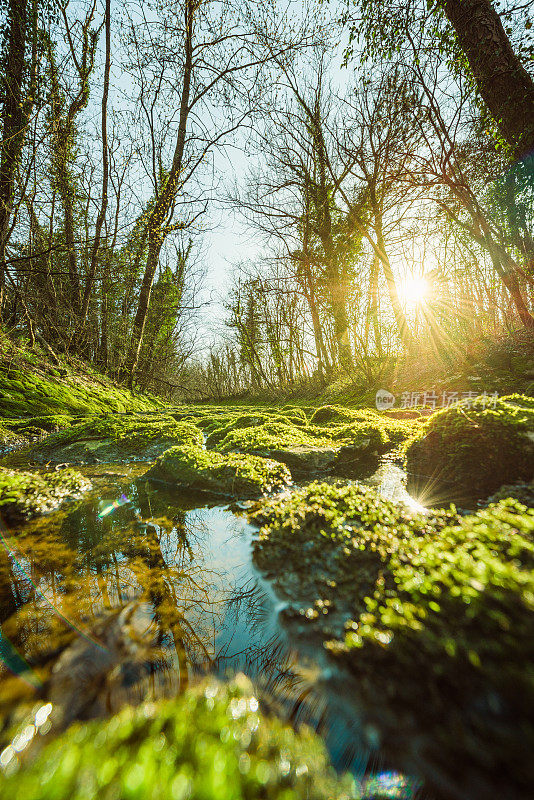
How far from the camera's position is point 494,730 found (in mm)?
917

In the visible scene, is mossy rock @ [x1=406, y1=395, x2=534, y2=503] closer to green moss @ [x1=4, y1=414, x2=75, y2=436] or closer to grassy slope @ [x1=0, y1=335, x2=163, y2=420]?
green moss @ [x1=4, y1=414, x2=75, y2=436]

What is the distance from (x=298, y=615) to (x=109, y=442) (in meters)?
5.10

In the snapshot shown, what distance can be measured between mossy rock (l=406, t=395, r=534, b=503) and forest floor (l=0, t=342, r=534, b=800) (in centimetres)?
2

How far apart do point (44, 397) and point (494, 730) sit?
9.74m

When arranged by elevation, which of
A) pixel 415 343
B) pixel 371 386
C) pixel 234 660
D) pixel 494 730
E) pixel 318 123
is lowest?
pixel 234 660

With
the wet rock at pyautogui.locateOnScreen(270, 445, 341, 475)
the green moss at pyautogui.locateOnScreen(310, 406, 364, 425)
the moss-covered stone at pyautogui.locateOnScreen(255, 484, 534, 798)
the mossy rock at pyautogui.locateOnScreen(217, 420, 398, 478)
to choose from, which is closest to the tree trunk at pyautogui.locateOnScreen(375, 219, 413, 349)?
the green moss at pyautogui.locateOnScreen(310, 406, 364, 425)

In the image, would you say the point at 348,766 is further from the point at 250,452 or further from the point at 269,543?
the point at 250,452

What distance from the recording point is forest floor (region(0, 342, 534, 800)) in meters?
0.97

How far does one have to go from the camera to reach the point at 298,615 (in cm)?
175

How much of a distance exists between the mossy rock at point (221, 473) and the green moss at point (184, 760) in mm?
2242

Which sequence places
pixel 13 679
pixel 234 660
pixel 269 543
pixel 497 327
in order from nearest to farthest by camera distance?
pixel 13 679 → pixel 234 660 → pixel 269 543 → pixel 497 327

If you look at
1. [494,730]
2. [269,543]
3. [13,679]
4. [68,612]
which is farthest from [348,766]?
[68,612]

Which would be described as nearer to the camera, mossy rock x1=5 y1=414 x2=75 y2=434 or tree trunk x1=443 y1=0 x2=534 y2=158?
tree trunk x1=443 y1=0 x2=534 y2=158

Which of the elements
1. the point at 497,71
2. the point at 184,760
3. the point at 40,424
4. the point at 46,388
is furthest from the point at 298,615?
the point at 46,388
